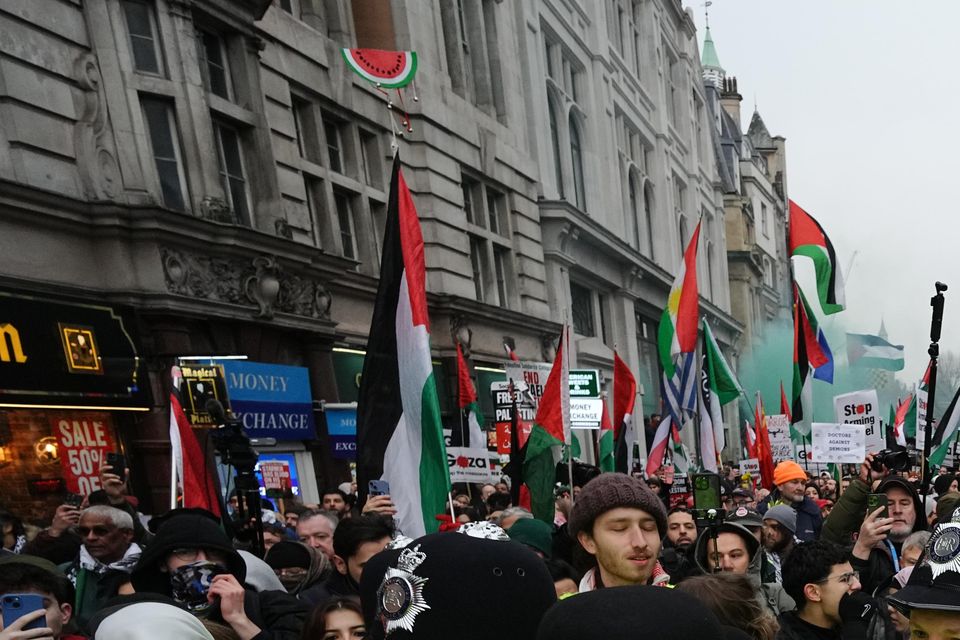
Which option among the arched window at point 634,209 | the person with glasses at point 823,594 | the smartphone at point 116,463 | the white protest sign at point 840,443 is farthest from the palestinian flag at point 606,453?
the arched window at point 634,209

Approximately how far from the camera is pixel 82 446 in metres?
14.1

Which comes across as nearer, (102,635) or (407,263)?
(102,635)

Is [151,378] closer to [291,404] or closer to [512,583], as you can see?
[291,404]

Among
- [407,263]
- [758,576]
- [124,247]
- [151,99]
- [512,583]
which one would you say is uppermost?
[151,99]

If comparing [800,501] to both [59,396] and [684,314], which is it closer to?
[684,314]

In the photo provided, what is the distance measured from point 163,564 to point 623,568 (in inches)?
65.9

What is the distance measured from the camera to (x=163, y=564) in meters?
4.71

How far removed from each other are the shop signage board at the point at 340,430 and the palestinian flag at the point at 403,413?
36.6ft

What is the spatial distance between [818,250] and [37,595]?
15598mm

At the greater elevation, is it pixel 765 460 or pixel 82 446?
pixel 82 446

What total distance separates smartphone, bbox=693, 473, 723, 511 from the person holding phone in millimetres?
3670

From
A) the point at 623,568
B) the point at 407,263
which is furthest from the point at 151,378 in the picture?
the point at 623,568

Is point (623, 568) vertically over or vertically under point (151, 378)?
under

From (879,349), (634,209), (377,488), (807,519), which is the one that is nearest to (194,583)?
(377,488)
